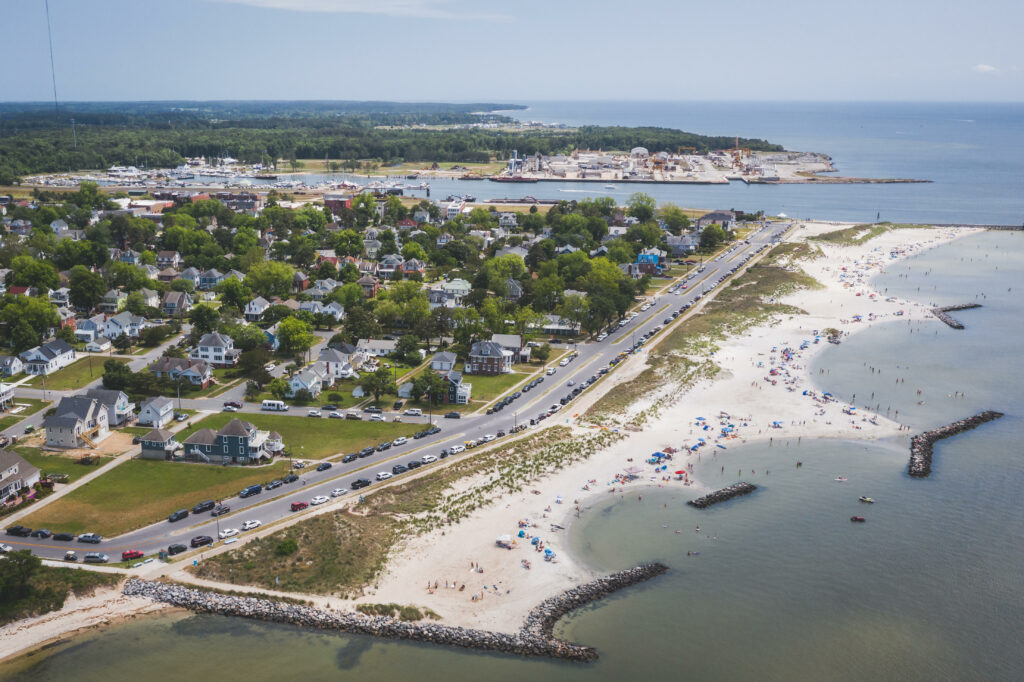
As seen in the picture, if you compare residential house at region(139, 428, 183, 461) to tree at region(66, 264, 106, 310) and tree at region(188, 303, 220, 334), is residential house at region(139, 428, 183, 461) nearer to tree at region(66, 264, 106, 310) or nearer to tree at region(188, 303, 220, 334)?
tree at region(188, 303, 220, 334)

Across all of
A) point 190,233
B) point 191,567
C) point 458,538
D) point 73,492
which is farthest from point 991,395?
point 190,233

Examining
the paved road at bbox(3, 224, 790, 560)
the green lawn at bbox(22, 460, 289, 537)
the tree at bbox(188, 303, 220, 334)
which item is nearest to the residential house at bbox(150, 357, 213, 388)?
the paved road at bbox(3, 224, 790, 560)

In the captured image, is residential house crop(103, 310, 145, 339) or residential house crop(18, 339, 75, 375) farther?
residential house crop(103, 310, 145, 339)

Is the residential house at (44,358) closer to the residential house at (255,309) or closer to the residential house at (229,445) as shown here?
the residential house at (255,309)

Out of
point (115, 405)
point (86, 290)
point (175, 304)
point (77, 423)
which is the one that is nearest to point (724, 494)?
point (77, 423)

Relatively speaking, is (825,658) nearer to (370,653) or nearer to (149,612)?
(370,653)

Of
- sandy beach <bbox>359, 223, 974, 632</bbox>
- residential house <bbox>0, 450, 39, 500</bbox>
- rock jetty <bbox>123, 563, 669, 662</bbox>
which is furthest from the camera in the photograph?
residential house <bbox>0, 450, 39, 500</bbox>
